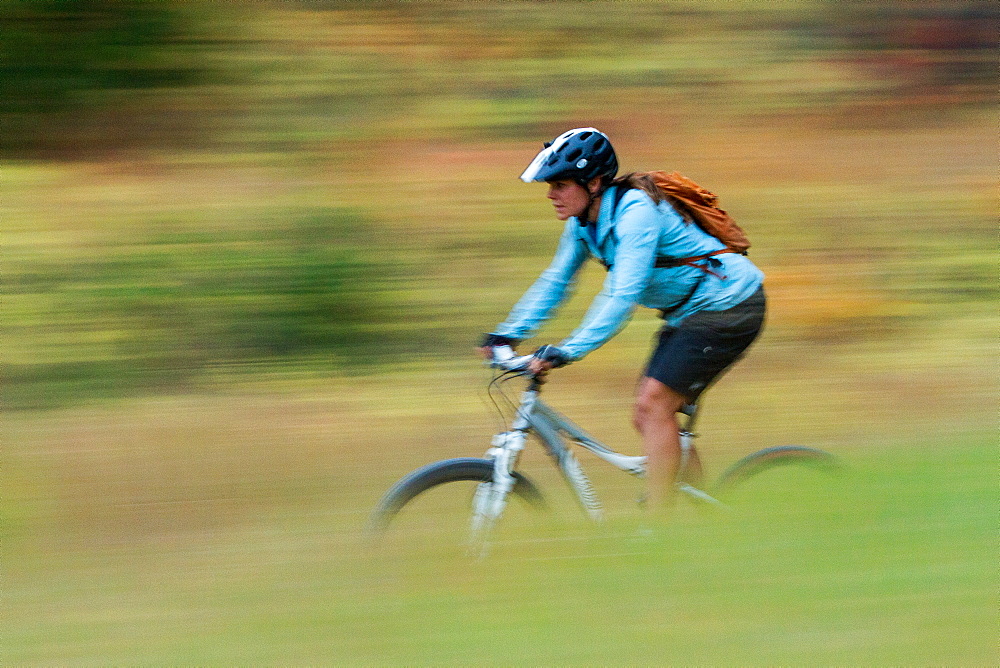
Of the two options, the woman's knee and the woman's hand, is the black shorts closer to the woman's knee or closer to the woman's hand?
the woman's knee

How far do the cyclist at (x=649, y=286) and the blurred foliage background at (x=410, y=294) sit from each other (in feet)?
1.83

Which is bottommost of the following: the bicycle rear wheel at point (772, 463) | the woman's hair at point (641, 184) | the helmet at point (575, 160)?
the bicycle rear wheel at point (772, 463)

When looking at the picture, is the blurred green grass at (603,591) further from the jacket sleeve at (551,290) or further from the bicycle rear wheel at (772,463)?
the jacket sleeve at (551,290)

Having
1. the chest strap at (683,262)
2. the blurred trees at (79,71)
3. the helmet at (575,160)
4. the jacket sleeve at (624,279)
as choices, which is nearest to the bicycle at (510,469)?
the jacket sleeve at (624,279)

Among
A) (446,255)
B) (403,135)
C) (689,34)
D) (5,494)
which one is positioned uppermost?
(689,34)

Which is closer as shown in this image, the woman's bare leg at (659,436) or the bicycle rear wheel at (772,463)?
the woman's bare leg at (659,436)

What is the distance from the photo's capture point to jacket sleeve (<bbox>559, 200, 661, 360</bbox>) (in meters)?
3.76

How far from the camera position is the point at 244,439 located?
592cm

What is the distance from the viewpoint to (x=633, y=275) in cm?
379

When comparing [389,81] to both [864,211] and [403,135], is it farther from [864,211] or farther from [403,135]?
[864,211]

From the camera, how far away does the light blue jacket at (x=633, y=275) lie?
12.4ft

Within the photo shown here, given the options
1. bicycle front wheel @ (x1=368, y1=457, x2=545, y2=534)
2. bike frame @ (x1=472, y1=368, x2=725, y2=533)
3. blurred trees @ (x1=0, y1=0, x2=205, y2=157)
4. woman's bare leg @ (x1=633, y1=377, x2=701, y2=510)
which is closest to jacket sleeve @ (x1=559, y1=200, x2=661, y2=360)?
bike frame @ (x1=472, y1=368, x2=725, y2=533)

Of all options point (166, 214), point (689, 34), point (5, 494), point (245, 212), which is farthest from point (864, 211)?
point (5, 494)

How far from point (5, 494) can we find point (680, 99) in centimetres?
728
